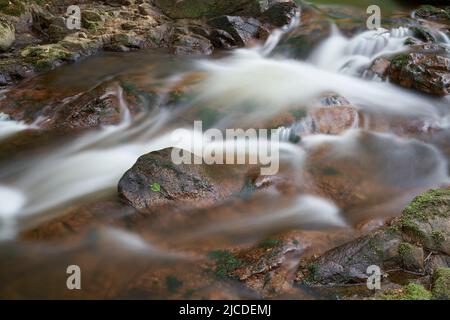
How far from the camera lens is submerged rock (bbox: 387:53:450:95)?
29.7 ft

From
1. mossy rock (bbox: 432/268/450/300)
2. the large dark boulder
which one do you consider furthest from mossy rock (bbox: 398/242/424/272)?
the large dark boulder

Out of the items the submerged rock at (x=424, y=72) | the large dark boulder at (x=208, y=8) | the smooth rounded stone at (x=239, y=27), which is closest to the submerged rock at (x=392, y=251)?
the submerged rock at (x=424, y=72)

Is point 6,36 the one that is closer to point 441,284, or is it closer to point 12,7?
point 12,7

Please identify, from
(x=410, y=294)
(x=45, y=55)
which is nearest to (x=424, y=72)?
(x=410, y=294)

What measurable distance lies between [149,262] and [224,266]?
0.88 m

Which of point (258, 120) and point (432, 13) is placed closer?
point (258, 120)

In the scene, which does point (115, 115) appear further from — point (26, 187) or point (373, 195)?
point (373, 195)

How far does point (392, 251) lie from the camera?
4469mm

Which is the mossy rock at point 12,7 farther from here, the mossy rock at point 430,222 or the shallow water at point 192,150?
the mossy rock at point 430,222

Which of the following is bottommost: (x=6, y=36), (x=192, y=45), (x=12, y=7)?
(x=192, y=45)

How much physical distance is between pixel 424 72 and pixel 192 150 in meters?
5.45

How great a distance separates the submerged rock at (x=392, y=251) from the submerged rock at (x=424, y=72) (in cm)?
517
